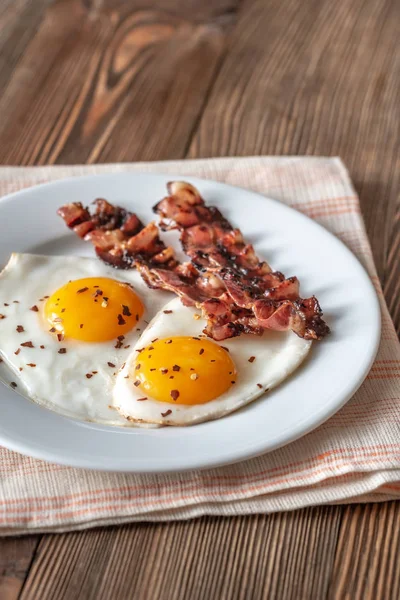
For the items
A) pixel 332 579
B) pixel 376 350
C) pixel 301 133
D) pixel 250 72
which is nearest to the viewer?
pixel 332 579

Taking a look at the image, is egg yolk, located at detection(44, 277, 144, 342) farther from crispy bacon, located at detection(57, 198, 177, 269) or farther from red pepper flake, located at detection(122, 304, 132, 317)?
crispy bacon, located at detection(57, 198, 177, 269)

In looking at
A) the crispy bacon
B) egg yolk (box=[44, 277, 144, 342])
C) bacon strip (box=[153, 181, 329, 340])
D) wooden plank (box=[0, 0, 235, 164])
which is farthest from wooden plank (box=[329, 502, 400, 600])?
wooden plank (box=[0, 0, 235, 164])

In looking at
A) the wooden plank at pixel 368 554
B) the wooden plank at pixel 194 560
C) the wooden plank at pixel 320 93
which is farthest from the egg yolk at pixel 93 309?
the wooden plank at pixel 320 93

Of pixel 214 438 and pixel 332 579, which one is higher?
pixel 214 438

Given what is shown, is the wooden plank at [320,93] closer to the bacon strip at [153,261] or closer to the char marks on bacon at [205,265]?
the char marks on bacon at [205,265]

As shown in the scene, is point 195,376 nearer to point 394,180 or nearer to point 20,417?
point 20,417

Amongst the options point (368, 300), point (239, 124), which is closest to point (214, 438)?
point (368, 300)
